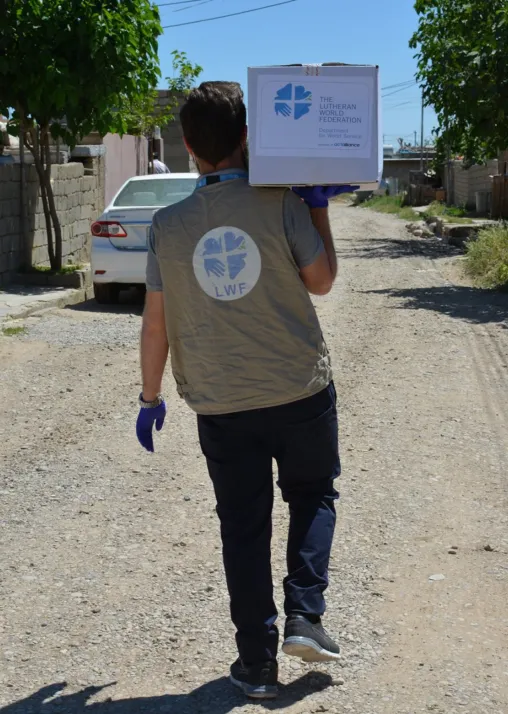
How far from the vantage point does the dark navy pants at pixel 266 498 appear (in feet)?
10.6

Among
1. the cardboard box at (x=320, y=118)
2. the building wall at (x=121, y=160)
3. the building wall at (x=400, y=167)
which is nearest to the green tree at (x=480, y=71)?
the building wall at (x=121, y=160)

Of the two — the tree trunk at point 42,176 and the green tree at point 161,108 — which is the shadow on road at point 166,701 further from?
the green tree at point 161,108

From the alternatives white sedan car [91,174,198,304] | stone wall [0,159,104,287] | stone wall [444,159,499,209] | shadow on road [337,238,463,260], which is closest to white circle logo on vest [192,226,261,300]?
white sedan car [91,174,198,304]

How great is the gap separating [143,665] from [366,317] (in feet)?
27.5

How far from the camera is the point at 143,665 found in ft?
11.7

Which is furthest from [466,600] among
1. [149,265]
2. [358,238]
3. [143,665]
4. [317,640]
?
[358,238]

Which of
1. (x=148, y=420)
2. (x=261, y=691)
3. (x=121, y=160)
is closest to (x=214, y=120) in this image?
(x=148, y=420)

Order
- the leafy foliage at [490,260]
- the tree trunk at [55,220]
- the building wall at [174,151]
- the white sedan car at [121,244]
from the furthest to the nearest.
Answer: the building wall at [174,151] < the leafy foliage at [490,260] < the tree trunk at [55,220] < the white sedan car at [121,244]

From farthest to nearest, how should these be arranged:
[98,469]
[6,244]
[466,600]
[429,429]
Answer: [6,244], [429,429], [98,469], [466,600]

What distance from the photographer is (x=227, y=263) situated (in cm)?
316

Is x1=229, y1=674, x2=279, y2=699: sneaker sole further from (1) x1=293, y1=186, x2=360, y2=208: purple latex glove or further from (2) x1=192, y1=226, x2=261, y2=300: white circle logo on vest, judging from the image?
(1) x1=293, y1=186, x2=360, y2=208: purple latex glove

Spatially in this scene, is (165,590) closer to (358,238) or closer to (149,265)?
(149,265)

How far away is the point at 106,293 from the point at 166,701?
9.52 meters

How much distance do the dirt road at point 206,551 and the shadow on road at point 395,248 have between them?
12.5 metres
